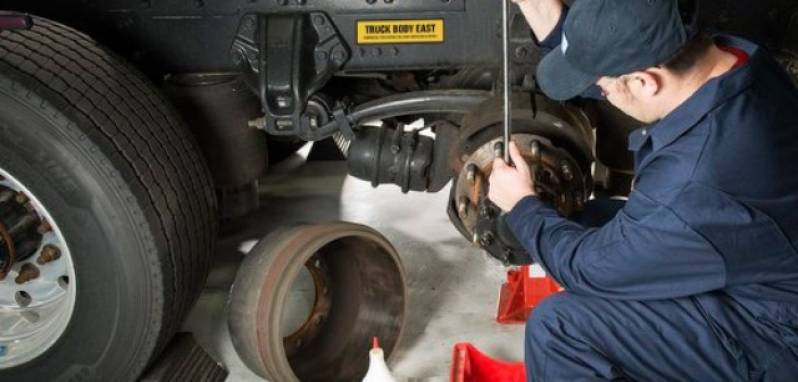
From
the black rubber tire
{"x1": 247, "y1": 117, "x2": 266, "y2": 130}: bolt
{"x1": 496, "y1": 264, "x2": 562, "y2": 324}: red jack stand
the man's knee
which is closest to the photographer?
the man's knee

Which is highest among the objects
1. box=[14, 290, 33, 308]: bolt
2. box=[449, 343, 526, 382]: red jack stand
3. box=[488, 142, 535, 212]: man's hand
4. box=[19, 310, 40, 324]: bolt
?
box=[488, 142, 535, 212]: man's hand

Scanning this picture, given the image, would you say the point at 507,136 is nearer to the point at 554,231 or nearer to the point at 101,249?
the point at 554,231

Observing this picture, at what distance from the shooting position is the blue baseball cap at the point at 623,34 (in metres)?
1.39

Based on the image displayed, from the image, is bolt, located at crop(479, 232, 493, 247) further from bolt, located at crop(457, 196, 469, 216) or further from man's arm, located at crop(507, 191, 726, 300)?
man's arm, located at crop(507, 191, 726, 300)

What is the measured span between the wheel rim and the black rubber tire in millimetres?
33

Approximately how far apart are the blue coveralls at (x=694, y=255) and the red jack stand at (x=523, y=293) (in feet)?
2.41

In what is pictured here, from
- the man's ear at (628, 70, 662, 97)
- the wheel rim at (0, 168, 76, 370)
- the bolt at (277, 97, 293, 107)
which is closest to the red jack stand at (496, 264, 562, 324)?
the bolt at (277, 97, 293, 107)

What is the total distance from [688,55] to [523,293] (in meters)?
1.18

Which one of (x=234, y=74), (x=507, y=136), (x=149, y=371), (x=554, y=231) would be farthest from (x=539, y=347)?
(x=234, y=74)

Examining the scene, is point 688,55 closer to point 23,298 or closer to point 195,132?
point 195,132

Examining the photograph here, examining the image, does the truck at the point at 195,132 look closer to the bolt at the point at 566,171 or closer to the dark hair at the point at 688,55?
the bolt at the point at 566,171

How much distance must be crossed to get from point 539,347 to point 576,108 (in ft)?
2.53

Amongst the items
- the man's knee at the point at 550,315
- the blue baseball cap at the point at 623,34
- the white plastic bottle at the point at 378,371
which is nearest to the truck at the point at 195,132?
the white plastic bottle at the point at 378,371

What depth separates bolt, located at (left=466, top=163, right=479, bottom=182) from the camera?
6.81 feet
